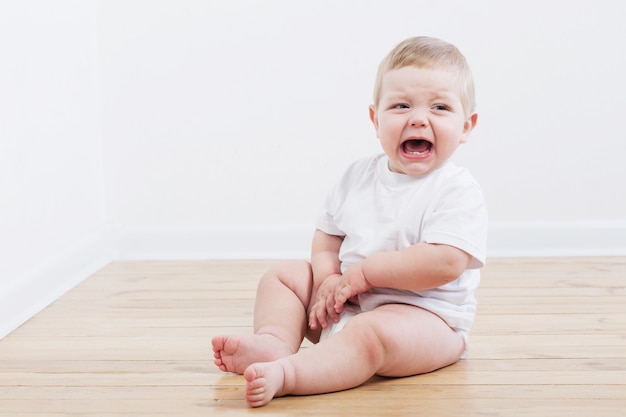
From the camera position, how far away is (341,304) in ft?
4.43

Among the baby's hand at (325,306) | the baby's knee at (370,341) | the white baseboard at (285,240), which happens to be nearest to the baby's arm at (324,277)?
the baby's hand at (325,306)

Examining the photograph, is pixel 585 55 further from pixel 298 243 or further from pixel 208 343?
pixel 208 343

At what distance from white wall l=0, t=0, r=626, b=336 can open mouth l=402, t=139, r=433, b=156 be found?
2.98 feet

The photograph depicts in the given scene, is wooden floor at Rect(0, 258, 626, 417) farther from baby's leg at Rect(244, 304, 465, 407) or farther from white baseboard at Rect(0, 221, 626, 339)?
white baseboard at Rect(0, 221, 626, 339)

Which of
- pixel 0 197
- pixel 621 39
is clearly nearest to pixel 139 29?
pixel 0 197

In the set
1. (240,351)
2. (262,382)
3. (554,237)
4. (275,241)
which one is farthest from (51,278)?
(554,237)

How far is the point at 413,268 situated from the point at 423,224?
86 millimetres

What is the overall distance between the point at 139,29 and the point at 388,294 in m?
1.23

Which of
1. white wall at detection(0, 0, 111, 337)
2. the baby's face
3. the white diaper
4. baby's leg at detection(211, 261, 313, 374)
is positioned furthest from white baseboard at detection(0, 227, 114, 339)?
the baby's face

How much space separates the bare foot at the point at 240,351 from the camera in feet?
4.27

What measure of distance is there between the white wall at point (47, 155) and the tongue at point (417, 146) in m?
0.76

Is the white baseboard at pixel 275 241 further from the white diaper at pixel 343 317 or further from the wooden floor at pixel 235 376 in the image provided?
the white diaper at pixel 343 317

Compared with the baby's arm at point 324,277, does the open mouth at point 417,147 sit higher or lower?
higher

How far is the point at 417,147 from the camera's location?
4.59 ft
